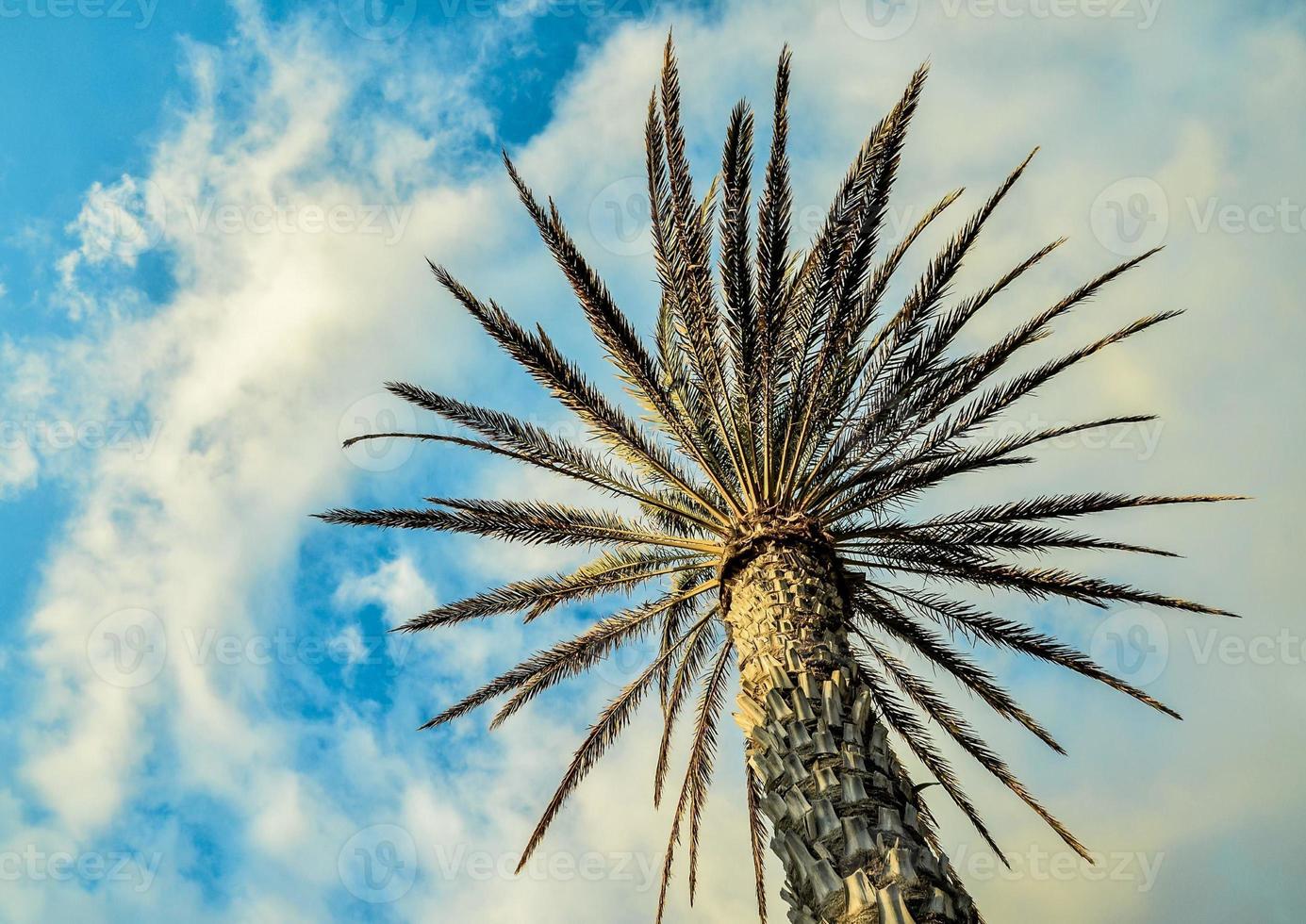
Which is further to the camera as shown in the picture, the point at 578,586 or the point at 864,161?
the point at 578,586

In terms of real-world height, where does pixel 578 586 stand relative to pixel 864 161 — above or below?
below

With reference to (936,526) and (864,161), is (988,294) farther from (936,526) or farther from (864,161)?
(936,526)

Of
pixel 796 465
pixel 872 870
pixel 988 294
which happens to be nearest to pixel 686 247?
pixel 796 465

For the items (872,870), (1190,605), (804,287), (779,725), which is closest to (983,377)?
(804,287)

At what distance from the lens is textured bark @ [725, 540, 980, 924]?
15.0ft

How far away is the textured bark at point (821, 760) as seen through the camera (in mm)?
4582

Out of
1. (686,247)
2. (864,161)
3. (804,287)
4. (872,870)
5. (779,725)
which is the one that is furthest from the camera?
(804,287)

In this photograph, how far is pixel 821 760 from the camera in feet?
17.5

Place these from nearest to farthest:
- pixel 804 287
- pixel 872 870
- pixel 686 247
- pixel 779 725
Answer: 1. pixel 872 870
2. pixel 779 725
3. pixel 686 247
4. pixel 804 287

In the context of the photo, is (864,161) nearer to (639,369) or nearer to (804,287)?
(804,287)

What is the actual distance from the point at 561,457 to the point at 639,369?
1191 mm

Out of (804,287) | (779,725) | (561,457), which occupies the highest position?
(804,287)

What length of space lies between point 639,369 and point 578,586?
7.10ft

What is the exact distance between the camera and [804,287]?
7.77 metres
